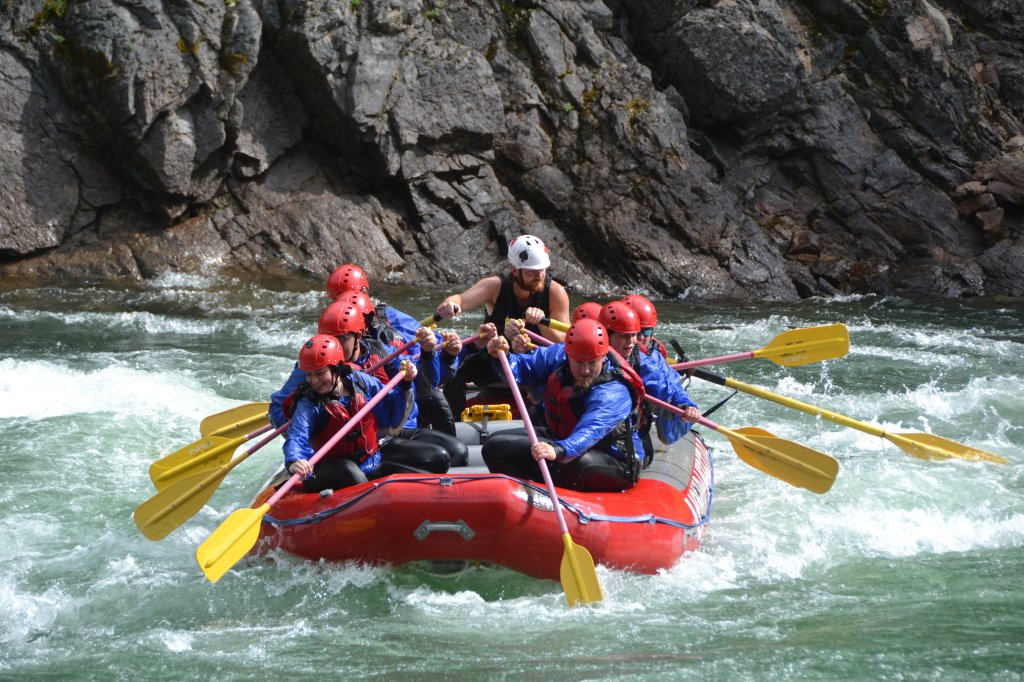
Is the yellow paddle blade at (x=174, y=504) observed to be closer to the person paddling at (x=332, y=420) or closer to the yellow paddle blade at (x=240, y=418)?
the person paddling at (x=332, y=420)

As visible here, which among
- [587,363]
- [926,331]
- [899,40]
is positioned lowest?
[926,331]

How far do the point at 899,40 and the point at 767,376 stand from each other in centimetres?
909

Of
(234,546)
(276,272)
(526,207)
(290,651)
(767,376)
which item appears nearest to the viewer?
(290,651)

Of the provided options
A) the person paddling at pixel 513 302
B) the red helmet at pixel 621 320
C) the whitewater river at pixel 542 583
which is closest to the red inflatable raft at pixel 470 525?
the whitewater river at pixel 542 583

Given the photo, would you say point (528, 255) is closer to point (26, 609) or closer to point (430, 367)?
point (430, 367)

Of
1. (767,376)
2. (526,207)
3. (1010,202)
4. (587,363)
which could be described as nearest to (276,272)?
(526,207)

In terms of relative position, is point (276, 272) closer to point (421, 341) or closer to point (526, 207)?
point (526, 207)

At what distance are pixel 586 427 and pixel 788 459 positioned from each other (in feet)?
4.55

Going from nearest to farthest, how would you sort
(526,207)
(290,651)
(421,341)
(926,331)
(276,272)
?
(290,651) → (421,341) → (926,331) → (276,272) → (526,207)

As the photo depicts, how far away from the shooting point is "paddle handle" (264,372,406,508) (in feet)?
16.7

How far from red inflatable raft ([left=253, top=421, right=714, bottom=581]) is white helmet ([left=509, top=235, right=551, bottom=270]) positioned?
78.0 inches

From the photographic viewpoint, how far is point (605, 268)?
1489cm

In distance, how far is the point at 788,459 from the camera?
600 centimetres

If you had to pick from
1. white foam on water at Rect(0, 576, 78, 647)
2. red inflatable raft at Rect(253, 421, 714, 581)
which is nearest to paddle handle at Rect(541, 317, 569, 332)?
red inflatable raft at Rect(253, 421, 714, 581)
